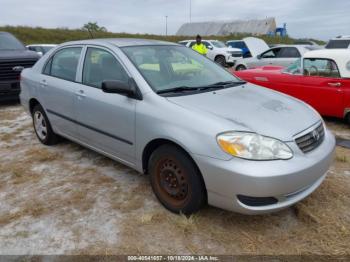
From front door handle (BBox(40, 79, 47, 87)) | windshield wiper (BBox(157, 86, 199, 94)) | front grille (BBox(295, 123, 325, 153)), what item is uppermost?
windshield wiper (BBox(157, 86, 199, 94))

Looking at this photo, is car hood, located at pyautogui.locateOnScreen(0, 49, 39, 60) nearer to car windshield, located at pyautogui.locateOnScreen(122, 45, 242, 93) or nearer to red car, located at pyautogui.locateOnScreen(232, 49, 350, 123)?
car windshield, located at pyautogui.locateOnScreen(122, 45, 242, 93)

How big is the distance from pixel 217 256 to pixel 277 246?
0.50 m

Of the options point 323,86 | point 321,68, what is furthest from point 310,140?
point 321,68

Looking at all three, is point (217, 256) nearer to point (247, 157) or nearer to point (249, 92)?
point (247, 157)

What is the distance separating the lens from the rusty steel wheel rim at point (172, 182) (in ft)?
10.0

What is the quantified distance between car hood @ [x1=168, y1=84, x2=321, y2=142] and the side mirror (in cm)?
37

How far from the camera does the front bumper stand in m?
2.63

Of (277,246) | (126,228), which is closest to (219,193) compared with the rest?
(277,246)

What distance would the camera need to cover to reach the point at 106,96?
12.3ft

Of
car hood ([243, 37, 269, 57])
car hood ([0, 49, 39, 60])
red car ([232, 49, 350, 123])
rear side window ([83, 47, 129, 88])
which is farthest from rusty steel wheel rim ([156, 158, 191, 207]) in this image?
car hood ([243, 37, 269, 57])

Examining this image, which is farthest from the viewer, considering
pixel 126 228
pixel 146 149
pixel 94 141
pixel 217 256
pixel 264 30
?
pixel 264 30

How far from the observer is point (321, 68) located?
621 centimetres

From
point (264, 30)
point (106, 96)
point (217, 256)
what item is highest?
point (264, 30)

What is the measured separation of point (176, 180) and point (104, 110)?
1.18 m
